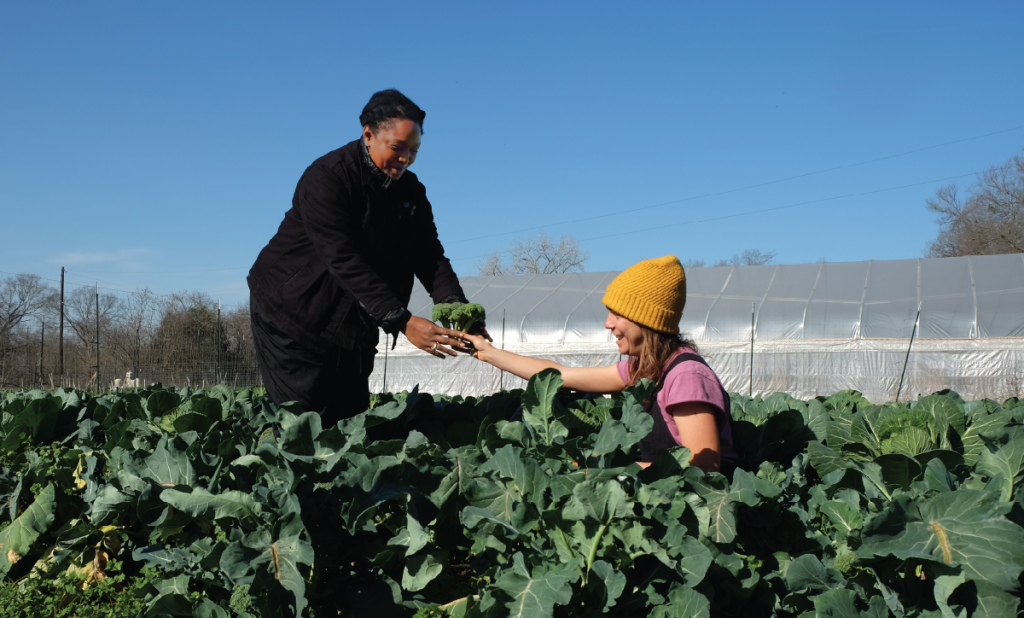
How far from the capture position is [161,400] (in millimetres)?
3129

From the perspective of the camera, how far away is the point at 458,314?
2.95 metres

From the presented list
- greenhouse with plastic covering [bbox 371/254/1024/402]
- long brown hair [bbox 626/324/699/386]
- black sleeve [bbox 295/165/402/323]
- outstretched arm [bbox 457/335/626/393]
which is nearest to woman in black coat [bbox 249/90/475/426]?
black sleeve [bbox 295/165/402/323]

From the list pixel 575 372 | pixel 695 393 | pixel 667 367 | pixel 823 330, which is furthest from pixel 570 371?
pixel 823 330

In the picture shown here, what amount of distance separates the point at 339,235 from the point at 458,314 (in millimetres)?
573

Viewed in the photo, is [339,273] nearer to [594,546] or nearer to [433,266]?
[433,266]

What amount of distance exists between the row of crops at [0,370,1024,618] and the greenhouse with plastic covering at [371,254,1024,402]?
479 inches

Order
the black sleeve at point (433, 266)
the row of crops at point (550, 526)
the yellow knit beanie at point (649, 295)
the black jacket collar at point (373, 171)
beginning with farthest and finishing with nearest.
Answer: the black sleeve at point (433, 266) < the black jacket collar at point (373, 171) < the yellow knit beanie at point (649, 295) < the row of crops at point (550, 526)

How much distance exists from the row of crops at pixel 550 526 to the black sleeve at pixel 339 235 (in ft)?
1.87

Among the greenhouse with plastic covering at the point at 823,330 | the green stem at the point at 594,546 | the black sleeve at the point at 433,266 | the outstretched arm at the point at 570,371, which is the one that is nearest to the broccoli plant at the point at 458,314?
the outstretched arm at the point at 570,371

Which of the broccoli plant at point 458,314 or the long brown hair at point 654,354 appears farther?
the broccoli plant at point 458,314

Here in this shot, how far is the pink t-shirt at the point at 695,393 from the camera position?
2320 millimetres

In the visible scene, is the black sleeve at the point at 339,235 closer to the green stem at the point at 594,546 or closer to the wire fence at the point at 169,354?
the green stem at the point at 594,546

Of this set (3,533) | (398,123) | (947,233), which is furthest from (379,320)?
(947,233)

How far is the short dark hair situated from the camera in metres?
2.84
